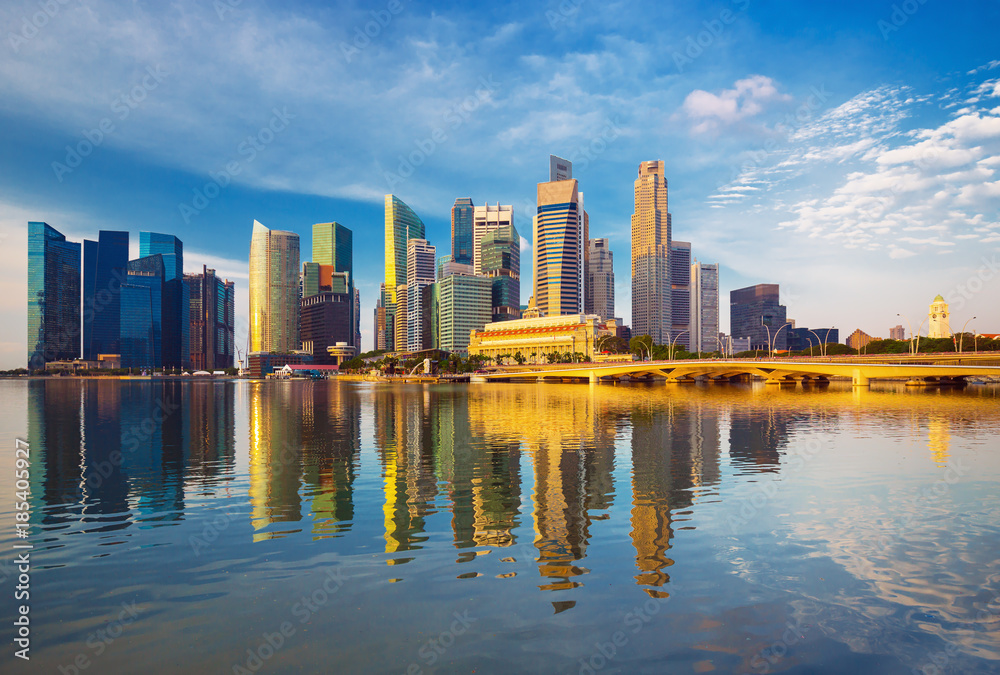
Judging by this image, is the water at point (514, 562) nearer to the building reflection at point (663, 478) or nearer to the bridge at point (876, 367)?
the building reflection at point (663, 478)

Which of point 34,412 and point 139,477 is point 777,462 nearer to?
point 139,477

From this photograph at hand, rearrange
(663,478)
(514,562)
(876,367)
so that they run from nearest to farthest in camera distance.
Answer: (514,562) < (663,478) < (876,367)

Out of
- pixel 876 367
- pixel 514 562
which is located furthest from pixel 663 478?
pixel 876 367

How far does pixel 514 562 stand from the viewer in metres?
15.5

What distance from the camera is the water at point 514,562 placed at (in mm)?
10695

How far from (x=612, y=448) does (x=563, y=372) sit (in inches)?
6283

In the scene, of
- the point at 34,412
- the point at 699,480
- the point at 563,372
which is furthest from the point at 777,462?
the point at 563,372

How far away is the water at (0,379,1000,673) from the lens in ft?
35.1

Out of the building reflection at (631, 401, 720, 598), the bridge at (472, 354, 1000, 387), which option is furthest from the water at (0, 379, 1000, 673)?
the bridge at (472, 354, 1000, 387)

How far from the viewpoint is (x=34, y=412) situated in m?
69.7

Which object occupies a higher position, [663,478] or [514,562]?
[514,562]

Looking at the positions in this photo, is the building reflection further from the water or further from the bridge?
the bridge

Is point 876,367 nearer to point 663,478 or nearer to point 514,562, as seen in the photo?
point 663,478

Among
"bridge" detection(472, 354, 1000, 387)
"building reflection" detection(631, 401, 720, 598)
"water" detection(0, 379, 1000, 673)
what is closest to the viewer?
"water" detection(0, 379, 1000, 673)
